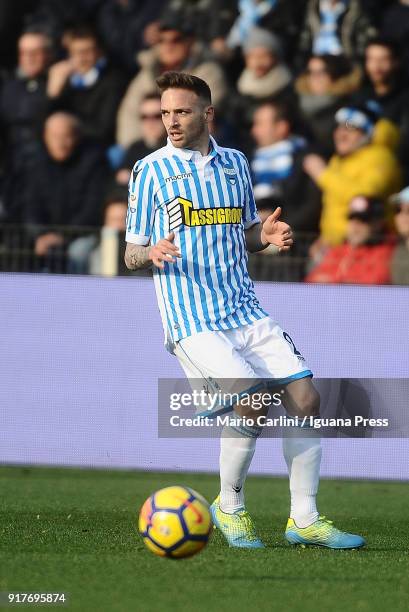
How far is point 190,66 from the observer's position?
1348 cm

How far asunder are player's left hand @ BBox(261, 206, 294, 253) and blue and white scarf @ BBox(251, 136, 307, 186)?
5.79m

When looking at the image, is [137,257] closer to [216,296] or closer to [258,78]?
[216,296]

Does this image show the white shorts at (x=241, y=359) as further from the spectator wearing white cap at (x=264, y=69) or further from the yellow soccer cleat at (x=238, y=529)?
the spectator wearing white cap at (x=264, y=69)

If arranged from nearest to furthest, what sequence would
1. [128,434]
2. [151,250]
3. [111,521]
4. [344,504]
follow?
[151,250] < [111,521] < [344,504] < [128,434]

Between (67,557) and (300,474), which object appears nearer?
(67,557)

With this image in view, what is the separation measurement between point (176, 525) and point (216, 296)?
1312 mm

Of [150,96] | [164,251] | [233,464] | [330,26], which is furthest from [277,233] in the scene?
[330,26]

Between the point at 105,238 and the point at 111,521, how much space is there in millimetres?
3477

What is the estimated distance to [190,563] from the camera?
19.0 feet

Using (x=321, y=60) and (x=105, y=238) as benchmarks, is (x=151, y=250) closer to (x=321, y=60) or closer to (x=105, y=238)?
(x=105, y=238)

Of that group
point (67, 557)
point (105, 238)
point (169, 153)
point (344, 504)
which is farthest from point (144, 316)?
point (67, 557)

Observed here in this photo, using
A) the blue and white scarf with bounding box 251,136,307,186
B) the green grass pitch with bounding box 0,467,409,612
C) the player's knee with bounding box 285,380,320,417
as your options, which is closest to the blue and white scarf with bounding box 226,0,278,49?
the blue and white scarf with bounding box 251,136,307,186

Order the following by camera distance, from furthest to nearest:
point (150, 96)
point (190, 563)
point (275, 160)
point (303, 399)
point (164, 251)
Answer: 1. point (150, 96)
2. point (275, 160)
3. point (303, 399)
4. point (164, 251)
5. point (190, 563)

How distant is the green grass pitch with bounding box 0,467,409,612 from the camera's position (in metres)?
5.00
